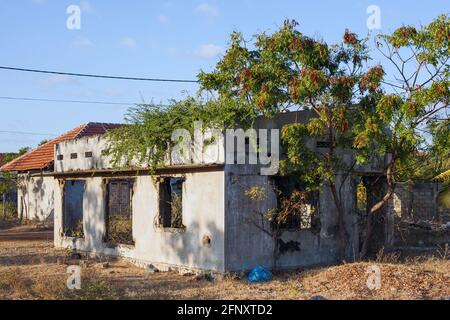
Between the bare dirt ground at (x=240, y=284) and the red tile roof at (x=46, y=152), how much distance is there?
1498 centimetres

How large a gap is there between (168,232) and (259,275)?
2.90 m

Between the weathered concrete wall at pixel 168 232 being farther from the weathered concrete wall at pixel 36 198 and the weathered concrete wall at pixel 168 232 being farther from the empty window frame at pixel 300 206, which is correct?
the weathered concrete wall at pixel 36 198

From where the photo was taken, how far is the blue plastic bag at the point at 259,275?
1291 cm

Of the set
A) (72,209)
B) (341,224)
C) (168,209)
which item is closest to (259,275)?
(341,224)

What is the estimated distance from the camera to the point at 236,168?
13305 millimetres

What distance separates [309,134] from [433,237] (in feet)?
32.3

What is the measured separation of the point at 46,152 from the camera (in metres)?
30.8

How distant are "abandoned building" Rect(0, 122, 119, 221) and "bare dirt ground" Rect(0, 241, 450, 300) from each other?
1448 centimetres

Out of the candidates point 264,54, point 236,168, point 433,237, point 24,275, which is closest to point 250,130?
point 236,168

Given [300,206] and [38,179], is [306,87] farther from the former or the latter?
[38,179]

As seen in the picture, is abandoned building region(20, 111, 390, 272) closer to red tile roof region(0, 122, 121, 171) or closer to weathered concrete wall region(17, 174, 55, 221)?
weathered concrete wall region(17, 174, 55, 221)
